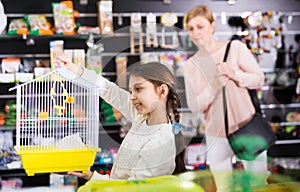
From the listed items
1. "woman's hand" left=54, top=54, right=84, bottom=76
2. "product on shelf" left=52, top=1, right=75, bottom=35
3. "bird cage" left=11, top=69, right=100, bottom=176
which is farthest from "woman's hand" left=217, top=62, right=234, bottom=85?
"woman's hand" left=54, top=54, right=84, bottom=76

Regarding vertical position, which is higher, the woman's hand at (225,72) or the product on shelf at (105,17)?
the product on shelf at (105,17)

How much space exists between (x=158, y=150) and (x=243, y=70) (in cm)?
245

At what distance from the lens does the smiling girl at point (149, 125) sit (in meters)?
1.32

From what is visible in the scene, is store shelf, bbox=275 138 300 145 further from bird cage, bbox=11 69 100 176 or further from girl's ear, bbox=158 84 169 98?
girl's ear, bbox=158 84 169 98

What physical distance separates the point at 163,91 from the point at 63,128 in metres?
0.48

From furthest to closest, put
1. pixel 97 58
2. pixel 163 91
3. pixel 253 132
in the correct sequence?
pixel 253 132 → pixel 97 58 → pixel 163 91

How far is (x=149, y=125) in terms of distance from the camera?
142cm

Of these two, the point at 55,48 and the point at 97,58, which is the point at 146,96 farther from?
the point at 55,48

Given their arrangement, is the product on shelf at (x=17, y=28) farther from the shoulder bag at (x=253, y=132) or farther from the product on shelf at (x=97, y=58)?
the shoulder bag at (x=253, y=132)

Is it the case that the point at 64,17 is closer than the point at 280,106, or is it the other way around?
the point at 64,17

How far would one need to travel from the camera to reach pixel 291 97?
4.37m

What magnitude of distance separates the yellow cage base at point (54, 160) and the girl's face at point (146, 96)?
0.18 meters

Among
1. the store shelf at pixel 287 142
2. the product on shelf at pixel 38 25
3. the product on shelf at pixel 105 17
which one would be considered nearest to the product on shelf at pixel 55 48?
the product on shelf at pixel 38 25

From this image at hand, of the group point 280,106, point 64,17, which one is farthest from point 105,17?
point 280,106
